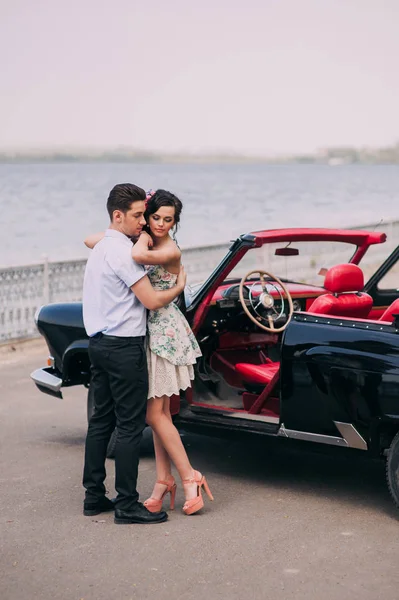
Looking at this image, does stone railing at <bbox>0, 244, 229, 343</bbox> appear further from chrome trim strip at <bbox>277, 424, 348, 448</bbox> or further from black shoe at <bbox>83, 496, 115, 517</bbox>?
chrome trim strip at <bbox>277, 424, 348, 448</bbox>

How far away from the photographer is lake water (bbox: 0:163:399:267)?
47.3 meters

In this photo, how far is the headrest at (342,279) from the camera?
6.36m

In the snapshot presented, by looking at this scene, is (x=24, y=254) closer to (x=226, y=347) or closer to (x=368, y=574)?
(x=226, y=347)

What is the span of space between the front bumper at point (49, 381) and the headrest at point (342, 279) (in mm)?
2195

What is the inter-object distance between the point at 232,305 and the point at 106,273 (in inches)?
60.0

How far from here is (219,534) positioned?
5.63 metres

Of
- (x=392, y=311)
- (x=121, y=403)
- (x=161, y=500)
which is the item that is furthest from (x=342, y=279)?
(x=161, y=500)

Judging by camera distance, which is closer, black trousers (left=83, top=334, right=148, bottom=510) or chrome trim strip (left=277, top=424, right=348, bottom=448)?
black trousers (left=83, top=334, right=148, bottom=510)

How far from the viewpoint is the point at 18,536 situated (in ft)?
18.5

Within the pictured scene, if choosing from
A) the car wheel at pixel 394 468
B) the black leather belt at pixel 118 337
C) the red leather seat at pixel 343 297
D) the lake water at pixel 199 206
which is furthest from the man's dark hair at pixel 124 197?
the lake water at pixel 199 206

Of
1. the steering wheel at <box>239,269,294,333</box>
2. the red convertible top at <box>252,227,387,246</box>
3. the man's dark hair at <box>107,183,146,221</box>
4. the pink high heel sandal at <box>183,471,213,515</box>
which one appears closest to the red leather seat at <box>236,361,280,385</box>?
the steering wheel at <box>239,269,294,333</box>

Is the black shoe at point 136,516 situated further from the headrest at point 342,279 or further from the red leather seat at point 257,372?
the headrest at point 342,279

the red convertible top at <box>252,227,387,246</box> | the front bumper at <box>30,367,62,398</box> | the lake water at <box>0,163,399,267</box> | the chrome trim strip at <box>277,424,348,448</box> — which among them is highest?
the red convertible top at <box>252,227,387,246</box>

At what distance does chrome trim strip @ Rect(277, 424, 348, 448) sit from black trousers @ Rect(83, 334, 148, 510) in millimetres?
871
